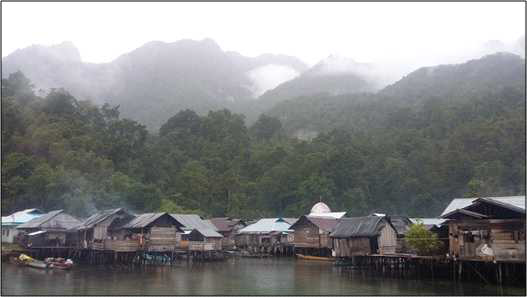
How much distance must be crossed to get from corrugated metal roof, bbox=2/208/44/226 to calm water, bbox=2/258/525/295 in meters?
13.1

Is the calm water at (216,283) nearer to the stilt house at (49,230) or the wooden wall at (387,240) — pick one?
the wooden wall at (387,240)

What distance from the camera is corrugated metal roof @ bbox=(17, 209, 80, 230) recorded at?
143 ft

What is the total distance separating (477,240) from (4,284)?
2454cm

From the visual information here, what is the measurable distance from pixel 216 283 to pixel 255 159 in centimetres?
6068

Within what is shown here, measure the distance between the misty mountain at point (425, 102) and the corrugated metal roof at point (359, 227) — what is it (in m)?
49.2

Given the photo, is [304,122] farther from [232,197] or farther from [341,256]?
[341,256]

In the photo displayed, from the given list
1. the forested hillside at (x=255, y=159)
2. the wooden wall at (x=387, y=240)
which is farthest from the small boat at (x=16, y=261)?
the wooden wall at (x=387, y=240)

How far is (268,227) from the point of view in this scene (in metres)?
58.8

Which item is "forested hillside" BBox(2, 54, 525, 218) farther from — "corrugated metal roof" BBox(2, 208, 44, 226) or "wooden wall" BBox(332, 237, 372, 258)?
"wooden wall" BBox(332, 237, 372, 258)

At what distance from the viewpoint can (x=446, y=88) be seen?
107 meters

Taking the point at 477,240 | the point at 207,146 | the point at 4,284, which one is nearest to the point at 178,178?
the point at 207,146

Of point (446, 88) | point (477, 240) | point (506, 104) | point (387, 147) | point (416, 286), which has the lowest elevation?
point (416, 286)

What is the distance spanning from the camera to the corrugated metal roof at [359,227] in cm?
3734

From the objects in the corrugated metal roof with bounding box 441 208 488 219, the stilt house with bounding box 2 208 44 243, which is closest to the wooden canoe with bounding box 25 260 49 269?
the stilt house with bounding box 2 208 44 243
